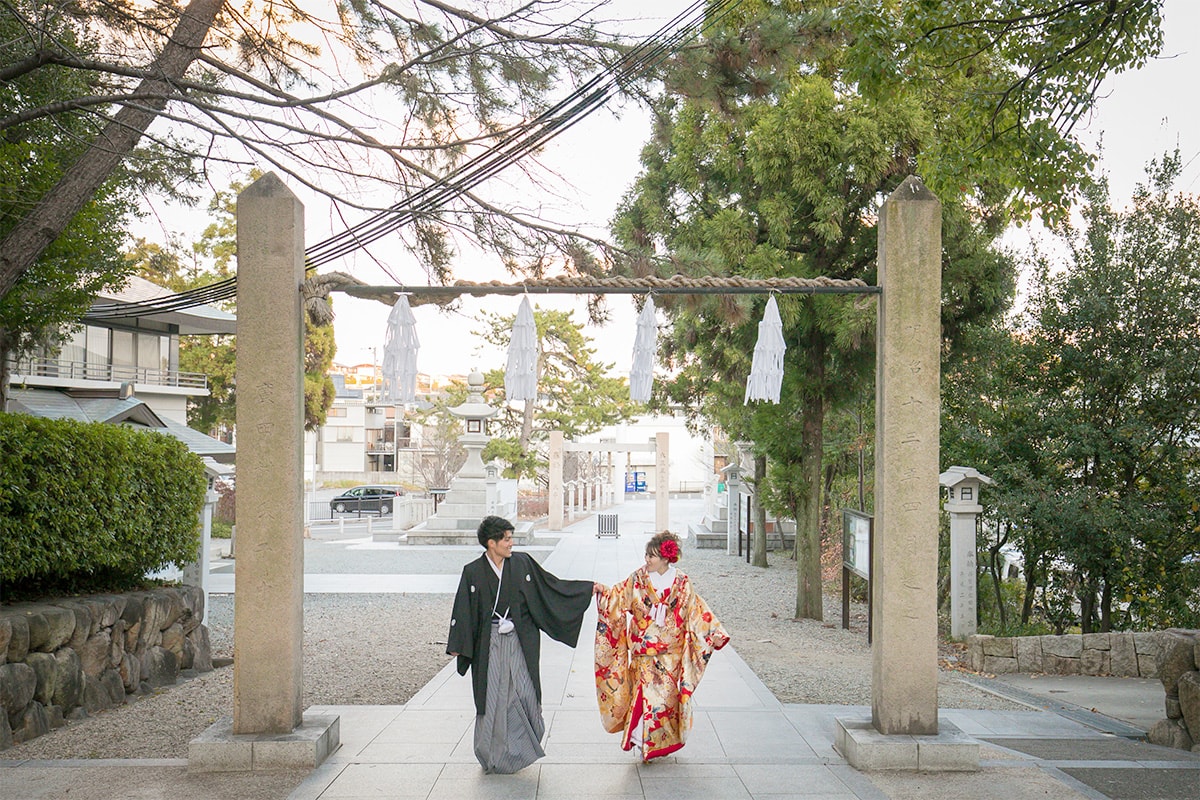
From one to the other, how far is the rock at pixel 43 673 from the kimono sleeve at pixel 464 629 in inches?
136

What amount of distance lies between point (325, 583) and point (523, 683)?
12229 millimetres

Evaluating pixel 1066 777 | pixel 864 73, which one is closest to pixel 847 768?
pixel 1066 777

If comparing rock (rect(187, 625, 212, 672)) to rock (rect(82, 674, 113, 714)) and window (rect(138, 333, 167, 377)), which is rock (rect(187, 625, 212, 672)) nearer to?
rock (rect(82, 674, 113, 714))

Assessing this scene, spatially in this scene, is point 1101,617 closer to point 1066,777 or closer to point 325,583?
point 1066,777

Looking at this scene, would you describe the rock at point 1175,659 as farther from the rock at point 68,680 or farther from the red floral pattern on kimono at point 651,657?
the rock at point 68,680

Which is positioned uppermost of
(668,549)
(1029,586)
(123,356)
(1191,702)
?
(123,356)

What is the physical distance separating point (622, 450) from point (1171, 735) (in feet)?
70.9

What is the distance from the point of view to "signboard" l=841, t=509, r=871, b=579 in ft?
37.2

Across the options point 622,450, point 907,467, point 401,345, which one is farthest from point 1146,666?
point 622,450

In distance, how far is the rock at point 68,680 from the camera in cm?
740

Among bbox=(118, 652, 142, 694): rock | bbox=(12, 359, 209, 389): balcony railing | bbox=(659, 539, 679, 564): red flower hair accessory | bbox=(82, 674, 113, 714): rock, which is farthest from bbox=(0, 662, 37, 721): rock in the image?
bbox=(12, 359, 209, 389): balcony railing

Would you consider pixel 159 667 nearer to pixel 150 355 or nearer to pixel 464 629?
pixel 464 629

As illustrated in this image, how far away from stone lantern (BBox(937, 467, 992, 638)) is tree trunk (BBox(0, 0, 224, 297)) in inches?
358

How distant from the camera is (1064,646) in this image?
10.5 m
